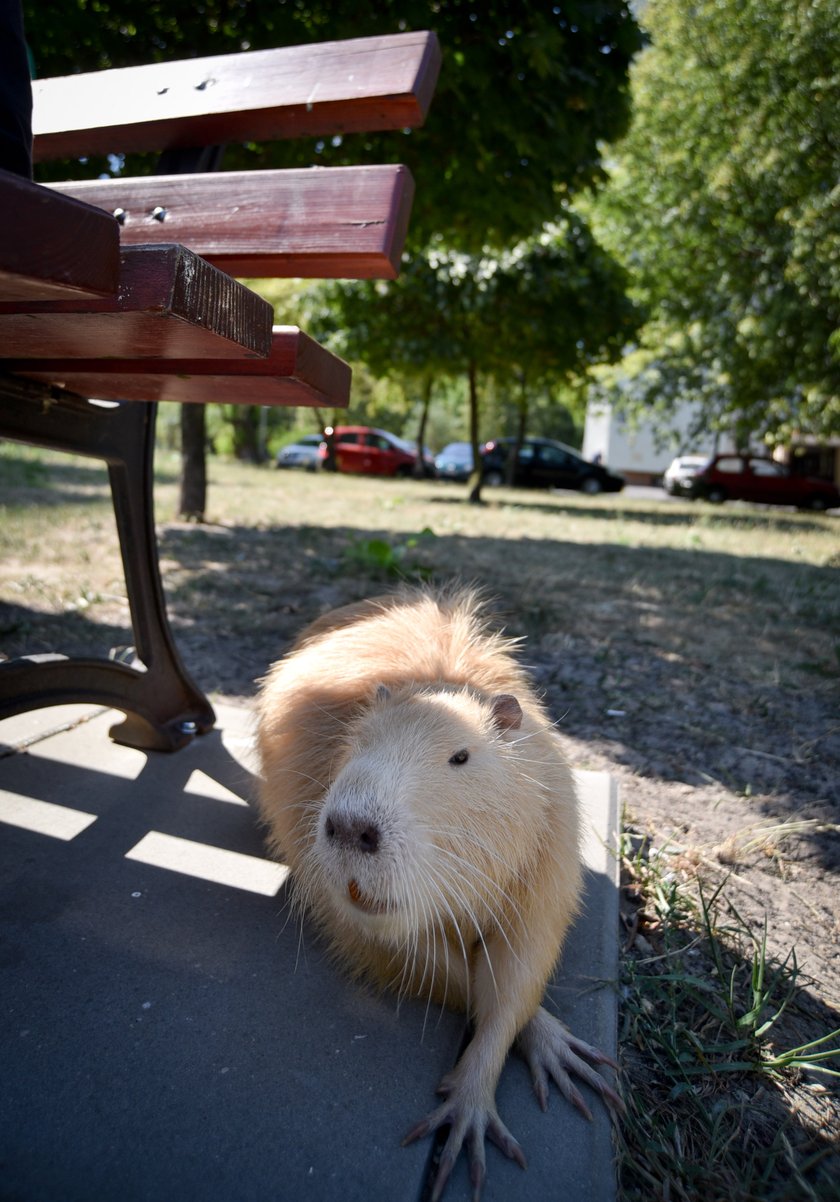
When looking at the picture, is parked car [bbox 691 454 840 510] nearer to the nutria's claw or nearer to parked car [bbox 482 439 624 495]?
parked car [bbox 482 439 624 495]

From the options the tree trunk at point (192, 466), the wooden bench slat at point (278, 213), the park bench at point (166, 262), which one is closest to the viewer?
the park bench at point (166, 262)

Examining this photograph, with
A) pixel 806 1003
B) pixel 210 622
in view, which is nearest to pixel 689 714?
pixel 806 1003

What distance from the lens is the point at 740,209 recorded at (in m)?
16.2

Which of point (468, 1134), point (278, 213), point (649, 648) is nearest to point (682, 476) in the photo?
point (649, 648)

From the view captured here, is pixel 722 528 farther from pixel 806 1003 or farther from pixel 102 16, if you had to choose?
pixel 806 1003

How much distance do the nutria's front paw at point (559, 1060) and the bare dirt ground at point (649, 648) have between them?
0.48 feet

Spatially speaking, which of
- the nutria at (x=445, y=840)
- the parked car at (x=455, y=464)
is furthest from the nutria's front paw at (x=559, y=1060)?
the parked car at (x=455, y=464)

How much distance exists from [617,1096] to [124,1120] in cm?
91

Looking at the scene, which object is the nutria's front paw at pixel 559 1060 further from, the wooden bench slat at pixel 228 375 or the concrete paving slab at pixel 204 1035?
the wooden bench slat at pixel 228 375

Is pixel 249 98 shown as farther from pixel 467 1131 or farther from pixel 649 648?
pixel 649 648

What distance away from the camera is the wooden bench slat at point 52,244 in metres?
1.04

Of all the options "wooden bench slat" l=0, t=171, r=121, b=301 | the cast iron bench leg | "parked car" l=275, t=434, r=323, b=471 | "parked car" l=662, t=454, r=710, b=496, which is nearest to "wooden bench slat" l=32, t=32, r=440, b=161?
the cast iron bench leg

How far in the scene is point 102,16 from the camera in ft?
17.0

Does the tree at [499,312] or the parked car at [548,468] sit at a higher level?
the tree at [499,312]
